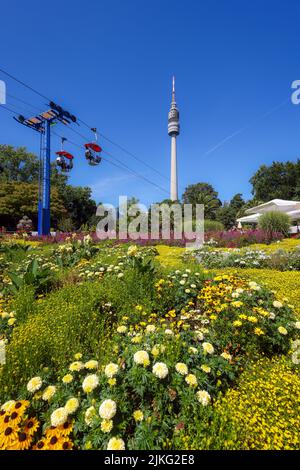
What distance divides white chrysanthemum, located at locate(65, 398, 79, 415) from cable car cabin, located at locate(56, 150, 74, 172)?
1676 cm

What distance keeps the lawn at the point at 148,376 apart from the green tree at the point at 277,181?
37347 millimetres

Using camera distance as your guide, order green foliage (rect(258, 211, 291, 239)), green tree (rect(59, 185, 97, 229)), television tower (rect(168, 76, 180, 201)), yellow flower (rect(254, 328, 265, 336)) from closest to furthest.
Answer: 1. yellow flower (rect(254, 328, 265, 336))
2. green foliage (rect(258, 211, 291, 239))
3. green tree (rect(59, 185, 97, 229))
4. television tower (rect(168, 76, 180, 201))

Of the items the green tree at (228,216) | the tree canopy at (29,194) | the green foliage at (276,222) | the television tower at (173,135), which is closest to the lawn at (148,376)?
the green foliage at (276,222)

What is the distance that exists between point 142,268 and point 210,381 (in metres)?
2.15

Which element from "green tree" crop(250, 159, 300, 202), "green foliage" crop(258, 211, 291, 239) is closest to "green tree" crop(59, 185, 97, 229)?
"green foliage" crop(258, 211, 291, 239)

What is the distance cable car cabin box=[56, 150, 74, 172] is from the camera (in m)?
15.8

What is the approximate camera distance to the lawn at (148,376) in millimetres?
1337

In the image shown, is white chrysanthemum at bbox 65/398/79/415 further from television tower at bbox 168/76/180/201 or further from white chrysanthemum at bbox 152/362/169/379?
television tower at bbox 168/76/180/201

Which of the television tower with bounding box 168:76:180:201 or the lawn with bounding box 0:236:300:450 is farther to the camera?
the television tower with bounding box 168:76:180:201

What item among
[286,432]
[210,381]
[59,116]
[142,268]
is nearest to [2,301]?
[142,268]

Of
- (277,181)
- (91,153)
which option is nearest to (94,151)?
(91,153)

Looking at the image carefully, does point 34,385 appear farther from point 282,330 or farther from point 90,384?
point 282,330

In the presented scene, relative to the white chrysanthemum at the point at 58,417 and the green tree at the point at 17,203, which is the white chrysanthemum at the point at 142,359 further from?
the green tree at the point at 17,203

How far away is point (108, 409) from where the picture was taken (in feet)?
4.25
